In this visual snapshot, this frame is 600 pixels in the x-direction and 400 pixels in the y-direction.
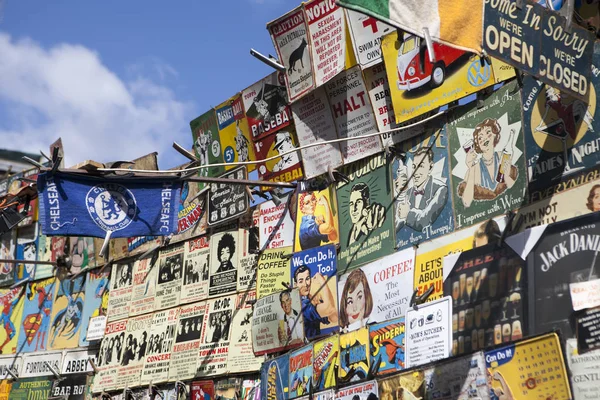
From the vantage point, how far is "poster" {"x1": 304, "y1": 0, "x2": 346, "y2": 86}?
10.5m

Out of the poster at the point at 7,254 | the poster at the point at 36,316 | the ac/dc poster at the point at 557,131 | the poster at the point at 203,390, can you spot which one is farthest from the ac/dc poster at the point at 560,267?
the poster at the point at 7,254

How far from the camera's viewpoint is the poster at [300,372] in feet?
34.5

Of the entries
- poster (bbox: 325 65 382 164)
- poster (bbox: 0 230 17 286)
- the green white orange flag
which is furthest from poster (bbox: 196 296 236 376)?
poster (bbox: 0 230 17 286)

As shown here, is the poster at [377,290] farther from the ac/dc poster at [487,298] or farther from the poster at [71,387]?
the poster at [71,387]

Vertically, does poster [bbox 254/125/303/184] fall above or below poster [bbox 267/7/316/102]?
below

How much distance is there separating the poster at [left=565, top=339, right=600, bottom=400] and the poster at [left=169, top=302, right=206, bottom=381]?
6745 millimetres

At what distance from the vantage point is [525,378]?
7242 millimetres

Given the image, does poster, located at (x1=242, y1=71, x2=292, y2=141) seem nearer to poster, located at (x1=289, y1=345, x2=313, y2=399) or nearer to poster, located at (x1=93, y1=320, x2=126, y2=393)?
poster, located at (x1=289, y1=345, x2=313, y2=399)

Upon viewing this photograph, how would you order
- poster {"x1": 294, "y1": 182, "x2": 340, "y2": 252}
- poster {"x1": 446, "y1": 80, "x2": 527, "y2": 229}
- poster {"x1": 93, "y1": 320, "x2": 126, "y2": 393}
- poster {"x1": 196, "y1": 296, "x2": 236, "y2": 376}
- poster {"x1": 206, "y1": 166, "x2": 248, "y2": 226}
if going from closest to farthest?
poster {"x1": 446, "y1": 80, "x2": 527, "y2": 229}
poster {"x1": 294, "y1": 182, "x2": 340, "y2": 252}
poster {"x1": 196, "y1": 296, "x2": 236, "y2": 376}
poster {"x1": 206, "y1": 166, "x2": 248, "y2": 226}
poster {"x1": 93, "y1": 320, "x2": 126, "y2": 393}

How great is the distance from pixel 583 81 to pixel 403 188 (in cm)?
276

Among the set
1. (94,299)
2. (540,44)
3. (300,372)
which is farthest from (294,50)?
(94,299)

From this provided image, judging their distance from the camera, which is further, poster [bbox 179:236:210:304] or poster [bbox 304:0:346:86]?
poster [bbox 179:236:210:304]

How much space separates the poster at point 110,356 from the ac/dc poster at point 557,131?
845cm

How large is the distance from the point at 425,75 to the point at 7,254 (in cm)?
1139
